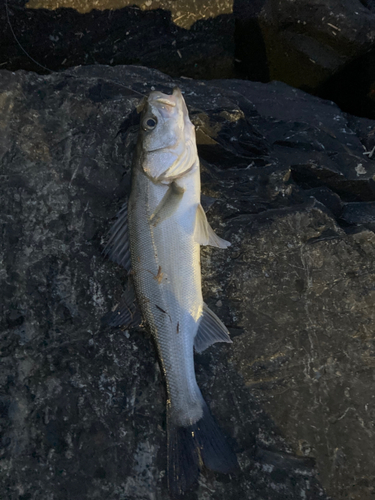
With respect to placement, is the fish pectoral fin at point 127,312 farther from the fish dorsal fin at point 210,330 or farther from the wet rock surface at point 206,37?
the wet rock surface at point 206,37

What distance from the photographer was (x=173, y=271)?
3174 mm

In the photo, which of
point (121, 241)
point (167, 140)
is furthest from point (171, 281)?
point (167, 140)

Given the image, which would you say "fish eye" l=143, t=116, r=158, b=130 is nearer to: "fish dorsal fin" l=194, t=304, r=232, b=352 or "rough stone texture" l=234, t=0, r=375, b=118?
"fish dorsal fin" l=194, t=304, r=232, b=352

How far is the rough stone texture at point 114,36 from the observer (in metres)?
5.07

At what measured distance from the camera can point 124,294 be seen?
11.0 ft

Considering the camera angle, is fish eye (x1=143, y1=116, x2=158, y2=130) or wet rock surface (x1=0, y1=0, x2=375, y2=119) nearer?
fish eye (x1=143, y1=116, x2=158, y2=130)

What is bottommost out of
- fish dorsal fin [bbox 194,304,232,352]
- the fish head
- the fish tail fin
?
the fish tail fin

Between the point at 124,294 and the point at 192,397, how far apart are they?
105 centimetres

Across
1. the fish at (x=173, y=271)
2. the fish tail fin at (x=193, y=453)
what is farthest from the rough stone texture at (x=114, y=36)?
the fish tail fin at (x=193, y=453)

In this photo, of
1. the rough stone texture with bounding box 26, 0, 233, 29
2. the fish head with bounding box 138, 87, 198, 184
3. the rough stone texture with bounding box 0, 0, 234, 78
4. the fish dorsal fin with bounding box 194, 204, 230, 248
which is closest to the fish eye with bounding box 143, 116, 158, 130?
the fish head with bounding box 138, 87, 198, 184

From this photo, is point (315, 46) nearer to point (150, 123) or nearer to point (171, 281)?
point (150, 123)

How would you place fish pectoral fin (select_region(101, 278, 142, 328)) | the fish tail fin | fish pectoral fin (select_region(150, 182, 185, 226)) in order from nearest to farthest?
the fish tail fin → fish pectoral fin (select_region(150, 182, 185, 226)) → fish pectoral fin (select_region(101, 278, 142, 328))

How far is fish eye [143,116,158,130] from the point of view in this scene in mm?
3297

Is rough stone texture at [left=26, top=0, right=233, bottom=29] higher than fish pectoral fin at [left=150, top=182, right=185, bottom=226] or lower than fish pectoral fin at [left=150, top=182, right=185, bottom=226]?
higher
